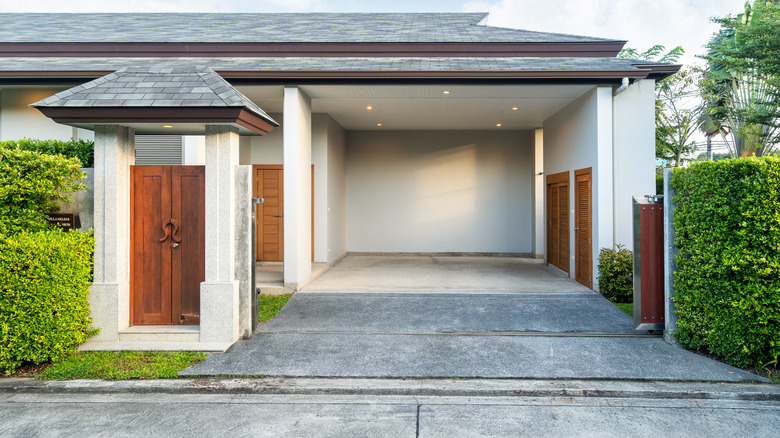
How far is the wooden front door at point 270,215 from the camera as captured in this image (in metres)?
10.3

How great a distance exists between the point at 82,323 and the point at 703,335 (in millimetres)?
6483

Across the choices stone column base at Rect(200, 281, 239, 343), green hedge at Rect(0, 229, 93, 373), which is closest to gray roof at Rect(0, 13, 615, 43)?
stone column base at Rect(200, 281, 239, 343)

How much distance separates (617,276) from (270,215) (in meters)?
7.34

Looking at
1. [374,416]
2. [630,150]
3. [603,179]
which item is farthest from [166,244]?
[630,150]

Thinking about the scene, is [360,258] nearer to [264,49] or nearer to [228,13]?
[264,49]

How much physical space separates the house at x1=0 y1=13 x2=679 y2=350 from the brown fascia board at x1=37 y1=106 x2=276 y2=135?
0.02 meters

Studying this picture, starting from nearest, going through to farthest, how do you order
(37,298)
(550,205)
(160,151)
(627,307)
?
1. (37,298)
2. (627,307)
3. (160,151)
4. (550,205)

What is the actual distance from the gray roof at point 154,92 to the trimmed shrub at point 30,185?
1.97 feet

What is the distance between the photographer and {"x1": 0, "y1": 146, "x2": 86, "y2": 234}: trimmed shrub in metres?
4.25

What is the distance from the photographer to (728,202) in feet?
14.3

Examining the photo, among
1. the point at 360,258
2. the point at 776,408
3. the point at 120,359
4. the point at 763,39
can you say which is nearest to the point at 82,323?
the point at 120,359

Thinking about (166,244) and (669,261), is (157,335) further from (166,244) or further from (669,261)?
(669,261)

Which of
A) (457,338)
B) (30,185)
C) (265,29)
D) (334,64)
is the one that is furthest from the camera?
(265,29)

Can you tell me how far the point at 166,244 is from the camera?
5.12m
